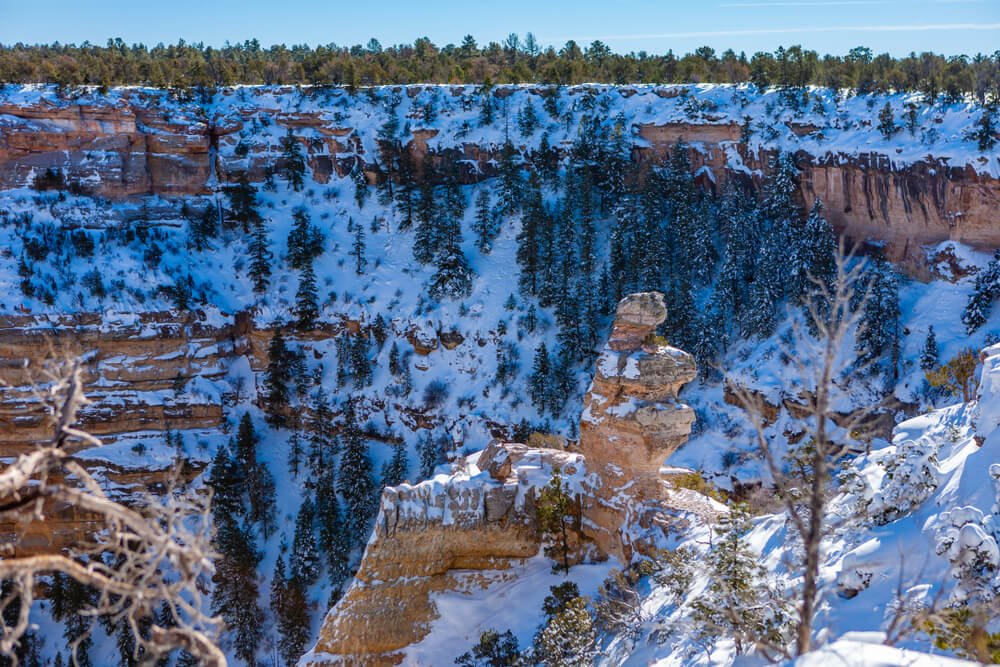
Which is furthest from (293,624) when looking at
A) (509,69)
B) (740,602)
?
(509,69)

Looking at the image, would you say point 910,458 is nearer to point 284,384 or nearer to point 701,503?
point 701,503

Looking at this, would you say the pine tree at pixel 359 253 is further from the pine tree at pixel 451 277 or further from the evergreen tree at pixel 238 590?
the evergreen tree at pixel 238 590

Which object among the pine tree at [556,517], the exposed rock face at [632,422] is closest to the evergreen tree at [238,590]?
the pine tree at [556,517]

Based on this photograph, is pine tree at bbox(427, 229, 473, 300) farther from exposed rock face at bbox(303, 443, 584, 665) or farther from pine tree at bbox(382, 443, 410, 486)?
exposed rock face at bbox(303, 443, 584, 665)

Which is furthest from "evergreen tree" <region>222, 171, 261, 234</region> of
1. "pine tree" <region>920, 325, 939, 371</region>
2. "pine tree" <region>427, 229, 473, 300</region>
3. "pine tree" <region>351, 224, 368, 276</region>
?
"pine tree" <region>920, 325, 939, 371</region>

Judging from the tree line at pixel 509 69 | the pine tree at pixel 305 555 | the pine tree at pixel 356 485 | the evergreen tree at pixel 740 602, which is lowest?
the pine tree at pixel 305 555

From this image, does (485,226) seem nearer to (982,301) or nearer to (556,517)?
(982,301)
